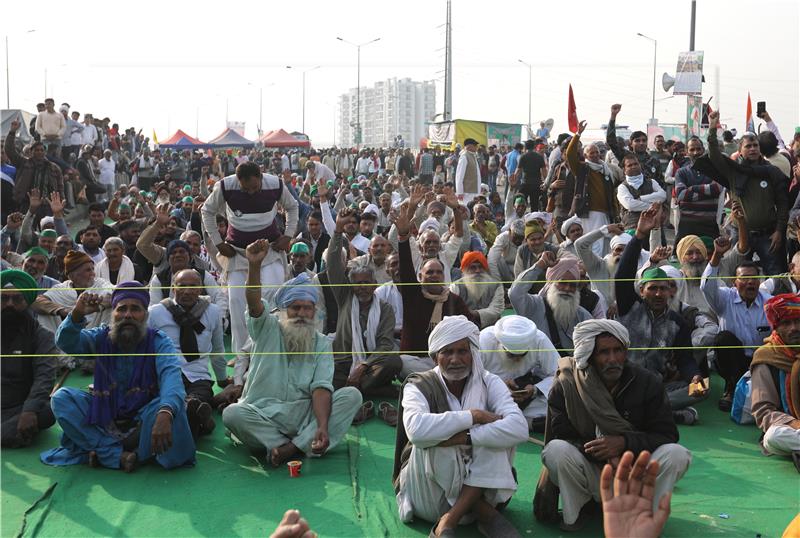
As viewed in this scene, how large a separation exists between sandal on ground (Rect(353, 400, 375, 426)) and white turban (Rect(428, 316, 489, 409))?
5.82 ft

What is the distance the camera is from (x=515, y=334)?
6.12 m

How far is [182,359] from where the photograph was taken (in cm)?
634

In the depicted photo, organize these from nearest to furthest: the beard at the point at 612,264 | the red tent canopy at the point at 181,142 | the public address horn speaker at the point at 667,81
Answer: the beard at the point at 612,264 → the public address horn speaker at the point at 667,81 → the red tent canopy at the point at 181,142

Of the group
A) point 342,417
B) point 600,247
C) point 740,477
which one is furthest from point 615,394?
point 600,247

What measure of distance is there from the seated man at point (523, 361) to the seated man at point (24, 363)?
2.94 metres

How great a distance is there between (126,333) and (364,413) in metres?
1.83

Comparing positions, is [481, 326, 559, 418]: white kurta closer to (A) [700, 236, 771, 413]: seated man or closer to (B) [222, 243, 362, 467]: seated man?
(B) [222, 243, 362, 467]: seated man

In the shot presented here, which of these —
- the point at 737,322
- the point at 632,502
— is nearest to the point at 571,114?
the point at 737,322

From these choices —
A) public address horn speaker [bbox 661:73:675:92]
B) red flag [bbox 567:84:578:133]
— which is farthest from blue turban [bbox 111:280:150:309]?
public address horn speaker [bbox 661:73:675:92]

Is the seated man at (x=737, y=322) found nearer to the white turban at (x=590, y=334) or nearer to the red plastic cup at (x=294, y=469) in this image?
the white turban at (x=590, y=334)

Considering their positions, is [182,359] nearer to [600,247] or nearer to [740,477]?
[740,477]

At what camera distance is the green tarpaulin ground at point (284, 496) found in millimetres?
4598

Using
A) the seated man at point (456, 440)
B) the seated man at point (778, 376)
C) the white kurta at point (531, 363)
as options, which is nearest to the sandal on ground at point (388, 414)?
the white kurta at point (531, 363)

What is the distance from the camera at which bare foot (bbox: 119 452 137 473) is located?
5285mm
